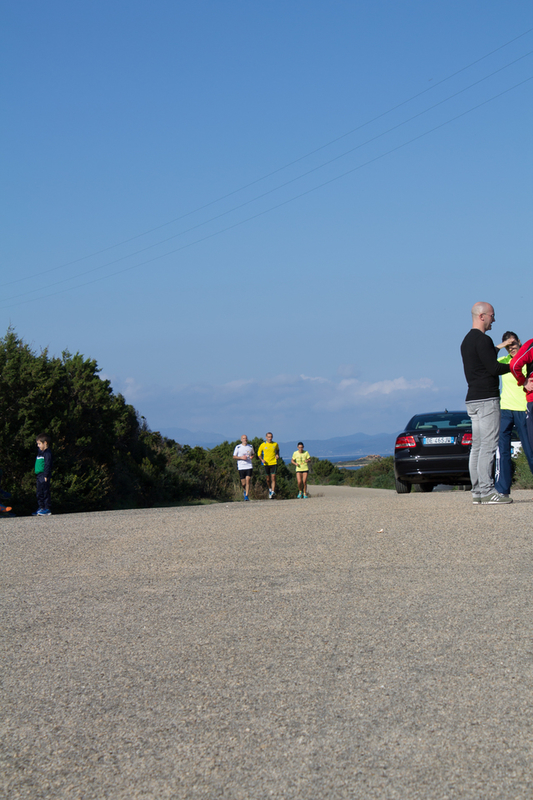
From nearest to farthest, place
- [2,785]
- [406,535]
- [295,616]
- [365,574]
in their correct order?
1. [2,785]
2. [295,616]
3. [365,574]
4. [406,535]

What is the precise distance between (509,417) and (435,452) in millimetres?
4832

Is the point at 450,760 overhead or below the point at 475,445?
below

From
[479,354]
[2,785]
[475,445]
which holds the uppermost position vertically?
[479,354]

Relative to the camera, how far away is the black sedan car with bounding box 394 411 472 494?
14234 mm

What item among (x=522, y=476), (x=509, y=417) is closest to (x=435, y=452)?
(x=522, y=476)

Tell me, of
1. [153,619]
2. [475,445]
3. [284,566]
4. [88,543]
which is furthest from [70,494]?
[153,619]

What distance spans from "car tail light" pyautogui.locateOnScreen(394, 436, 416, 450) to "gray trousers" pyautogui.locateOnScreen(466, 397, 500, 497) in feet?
17.4

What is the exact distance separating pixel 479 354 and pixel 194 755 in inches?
275

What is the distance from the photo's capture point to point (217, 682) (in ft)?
11.2

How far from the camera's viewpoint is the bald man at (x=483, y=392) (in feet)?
28.8

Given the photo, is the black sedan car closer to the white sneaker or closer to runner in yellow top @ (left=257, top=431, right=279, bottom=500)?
the white sneaker

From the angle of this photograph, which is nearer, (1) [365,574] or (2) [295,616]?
(2) [295,616]

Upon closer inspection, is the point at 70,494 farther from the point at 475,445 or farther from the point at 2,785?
the point at 2,785

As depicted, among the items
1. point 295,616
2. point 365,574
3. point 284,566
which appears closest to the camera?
point 295,616
